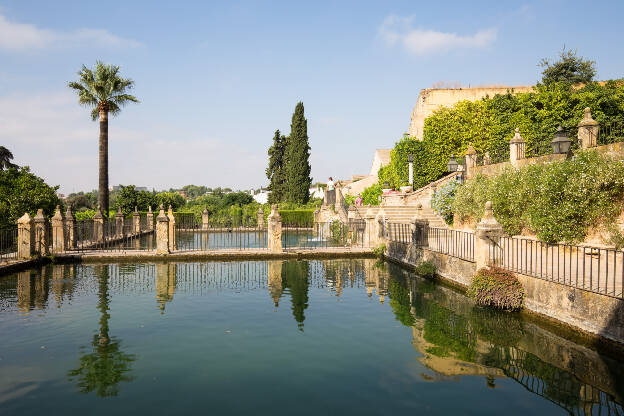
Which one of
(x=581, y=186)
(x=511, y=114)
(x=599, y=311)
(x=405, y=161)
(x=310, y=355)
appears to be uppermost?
(x=511, y=114)

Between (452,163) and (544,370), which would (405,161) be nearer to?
(452,163)

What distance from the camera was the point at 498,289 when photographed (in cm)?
977

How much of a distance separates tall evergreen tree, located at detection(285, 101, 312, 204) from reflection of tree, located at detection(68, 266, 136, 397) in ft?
137

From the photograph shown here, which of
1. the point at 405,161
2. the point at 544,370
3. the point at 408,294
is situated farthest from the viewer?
the point at 405,161

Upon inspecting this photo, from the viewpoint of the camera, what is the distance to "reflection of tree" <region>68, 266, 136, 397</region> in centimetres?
600

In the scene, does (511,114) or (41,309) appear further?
(511,114)

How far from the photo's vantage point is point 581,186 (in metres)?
11.4

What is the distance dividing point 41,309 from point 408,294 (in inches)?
371

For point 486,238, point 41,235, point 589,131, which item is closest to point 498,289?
point 486,238

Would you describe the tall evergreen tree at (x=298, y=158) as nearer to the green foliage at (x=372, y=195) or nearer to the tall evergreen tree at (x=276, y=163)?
the tall evergreen tree at (x=276, y=163)

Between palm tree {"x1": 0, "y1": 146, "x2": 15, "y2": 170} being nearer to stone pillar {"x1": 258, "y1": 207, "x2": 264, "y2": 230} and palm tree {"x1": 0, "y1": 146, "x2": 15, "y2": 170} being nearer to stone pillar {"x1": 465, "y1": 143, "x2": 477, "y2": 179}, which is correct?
stone pillar {"x1": 258, "y1": 207, "x2": 264, "y2": 230}

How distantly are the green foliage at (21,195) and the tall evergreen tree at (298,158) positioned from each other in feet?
91.6

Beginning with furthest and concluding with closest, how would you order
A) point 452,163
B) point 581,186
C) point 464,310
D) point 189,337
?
point 452,163 → point 581,186 → point 464,310 → point 189,337

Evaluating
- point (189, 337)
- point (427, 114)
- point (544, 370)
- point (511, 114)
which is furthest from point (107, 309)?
point (427, 114)
